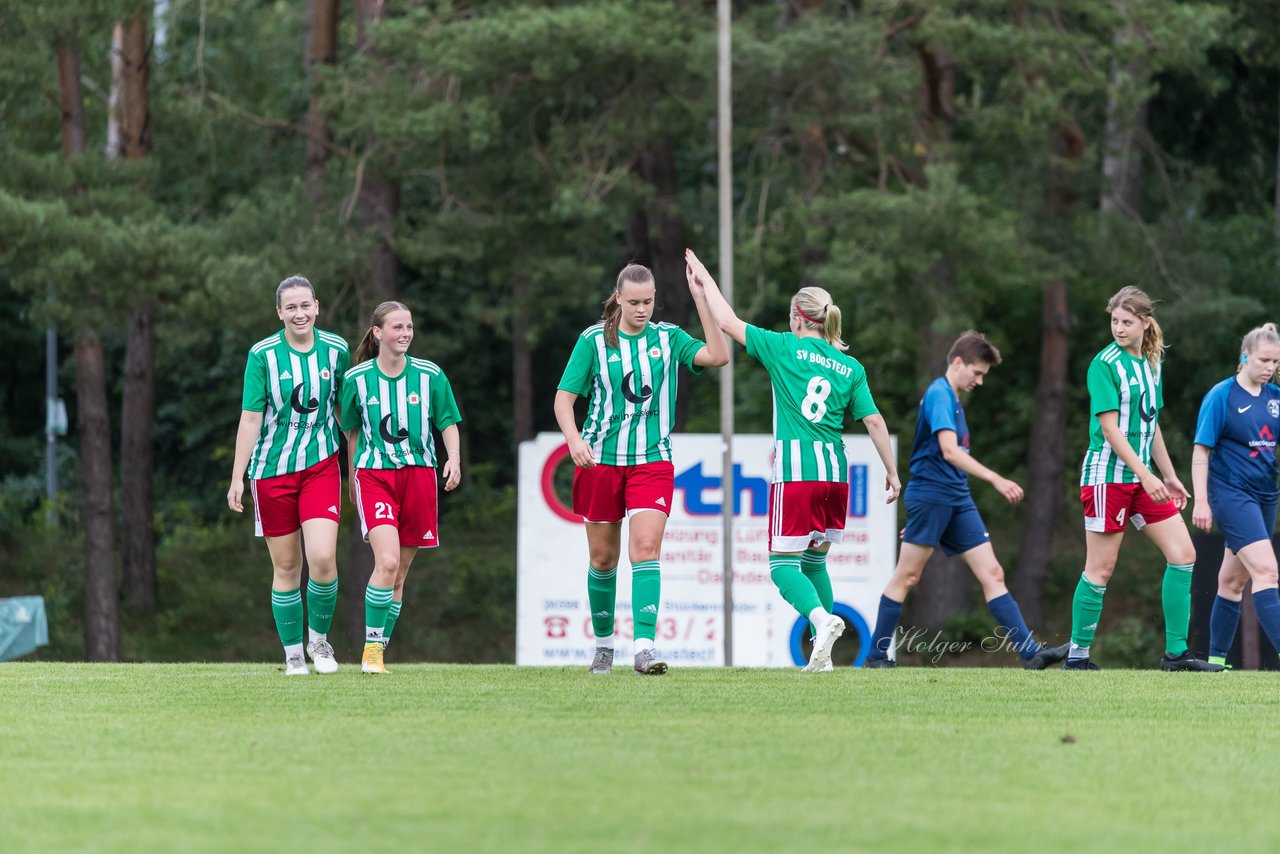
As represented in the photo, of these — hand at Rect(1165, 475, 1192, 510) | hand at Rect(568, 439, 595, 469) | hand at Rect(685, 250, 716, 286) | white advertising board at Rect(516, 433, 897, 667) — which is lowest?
white advertising board at Rect(516, 433, 897, 667)

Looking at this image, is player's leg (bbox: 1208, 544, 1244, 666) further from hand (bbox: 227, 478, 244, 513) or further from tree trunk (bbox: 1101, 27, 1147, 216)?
Answer: tree trunk (bbox: 1101, 27, 1147, 216)

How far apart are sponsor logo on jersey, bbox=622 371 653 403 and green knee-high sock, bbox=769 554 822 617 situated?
3.61 feet

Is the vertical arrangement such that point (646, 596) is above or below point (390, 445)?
below

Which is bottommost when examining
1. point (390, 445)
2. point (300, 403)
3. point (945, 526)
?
point (945, 526)

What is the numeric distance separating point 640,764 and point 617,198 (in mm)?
18077

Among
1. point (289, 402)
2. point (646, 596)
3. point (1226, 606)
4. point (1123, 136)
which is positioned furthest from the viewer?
point (1123, 136)

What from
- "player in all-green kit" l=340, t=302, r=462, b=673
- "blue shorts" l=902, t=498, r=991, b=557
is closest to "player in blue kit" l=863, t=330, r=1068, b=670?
"blue shorts" l=902, t=498, r=991, b=557

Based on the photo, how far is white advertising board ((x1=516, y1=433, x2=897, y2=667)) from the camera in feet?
64.2

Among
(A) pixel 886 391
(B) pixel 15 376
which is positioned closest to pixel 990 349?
(A) pixel 886 391

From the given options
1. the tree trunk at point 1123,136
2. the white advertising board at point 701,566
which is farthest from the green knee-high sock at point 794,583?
the tree trunk at point 1123,136

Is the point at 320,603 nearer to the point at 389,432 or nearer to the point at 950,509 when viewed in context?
the point at 389,432

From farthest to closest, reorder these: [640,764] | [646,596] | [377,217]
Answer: [377,217] → [646,596] → [640,764]

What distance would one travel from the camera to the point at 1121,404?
34.3 feet

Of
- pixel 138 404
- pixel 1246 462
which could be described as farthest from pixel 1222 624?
pixel 138 404
